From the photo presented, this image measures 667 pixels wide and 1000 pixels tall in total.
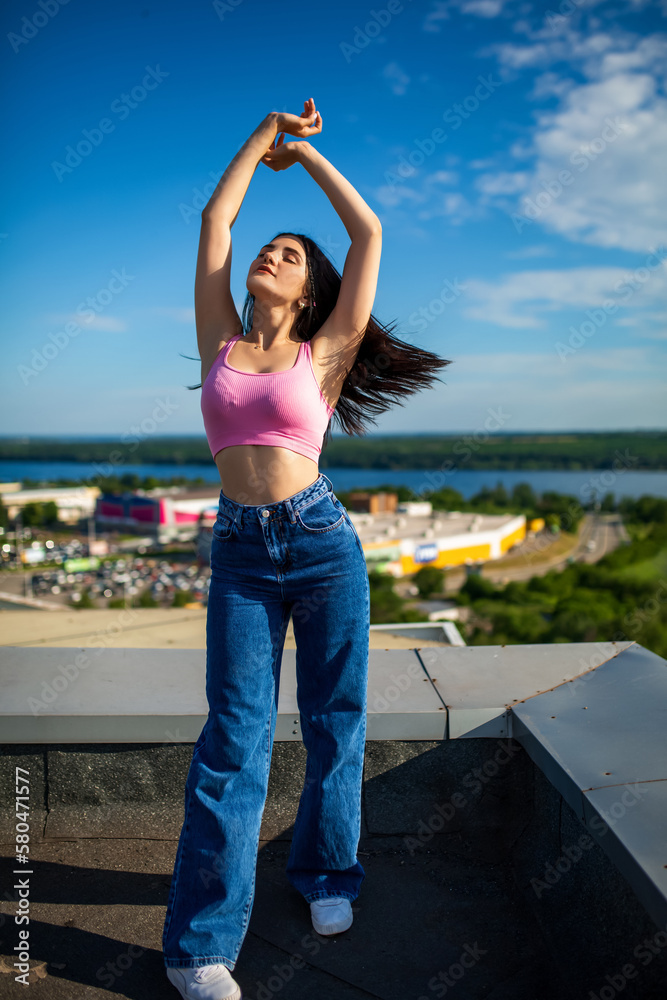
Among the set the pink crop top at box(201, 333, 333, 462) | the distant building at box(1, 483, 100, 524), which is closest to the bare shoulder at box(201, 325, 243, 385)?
the pink crop top at box(201, 333, 333, 462)

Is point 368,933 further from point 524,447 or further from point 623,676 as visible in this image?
point 524,447

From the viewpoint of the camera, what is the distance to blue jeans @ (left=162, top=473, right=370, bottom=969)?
1.55m

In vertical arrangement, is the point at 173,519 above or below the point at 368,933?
below

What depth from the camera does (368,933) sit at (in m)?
1.72

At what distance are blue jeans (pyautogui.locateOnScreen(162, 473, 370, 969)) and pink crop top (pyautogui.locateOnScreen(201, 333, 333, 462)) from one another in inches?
4.9

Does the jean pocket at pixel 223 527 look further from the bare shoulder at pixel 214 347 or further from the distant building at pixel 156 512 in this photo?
the distant building at pixel 156 512

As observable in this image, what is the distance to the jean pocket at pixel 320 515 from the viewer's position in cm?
161

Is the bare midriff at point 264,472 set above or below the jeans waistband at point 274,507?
above

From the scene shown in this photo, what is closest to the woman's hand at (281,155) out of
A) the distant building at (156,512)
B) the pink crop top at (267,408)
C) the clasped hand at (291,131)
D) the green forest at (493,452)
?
Answer: the clasped hand at (291,131)

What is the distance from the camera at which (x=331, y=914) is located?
1.70 meters

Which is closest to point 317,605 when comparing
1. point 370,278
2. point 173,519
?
point 370,278

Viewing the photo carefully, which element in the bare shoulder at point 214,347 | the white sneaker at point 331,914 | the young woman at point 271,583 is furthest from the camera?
the bare shoulder at point 214,347

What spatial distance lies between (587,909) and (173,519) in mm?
77574

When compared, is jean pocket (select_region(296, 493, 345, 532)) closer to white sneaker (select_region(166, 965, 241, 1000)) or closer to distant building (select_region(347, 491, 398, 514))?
white sneaker (select_region(166, 965, 241, 1000))
